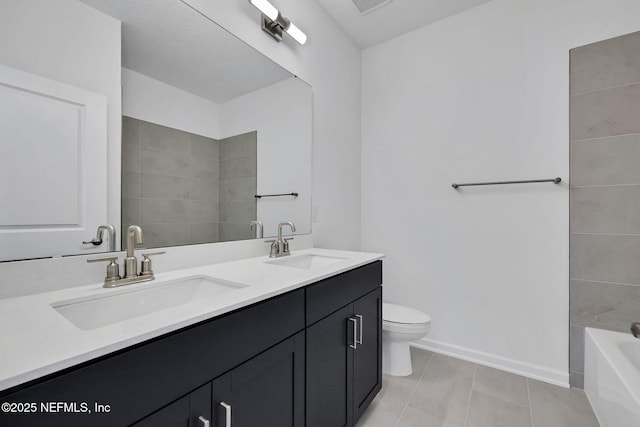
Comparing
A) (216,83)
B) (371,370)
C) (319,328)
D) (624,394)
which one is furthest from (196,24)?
(624,394)

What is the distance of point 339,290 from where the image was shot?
122cm

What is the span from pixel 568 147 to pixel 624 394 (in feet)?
4.41

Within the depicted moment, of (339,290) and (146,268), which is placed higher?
(146,268)

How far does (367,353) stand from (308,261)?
595 millimetres

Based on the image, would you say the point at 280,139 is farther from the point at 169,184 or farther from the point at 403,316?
the point at 403,316

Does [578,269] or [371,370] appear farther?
[578,269]

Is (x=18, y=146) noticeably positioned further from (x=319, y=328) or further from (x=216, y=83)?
A: (x=319, y=328)

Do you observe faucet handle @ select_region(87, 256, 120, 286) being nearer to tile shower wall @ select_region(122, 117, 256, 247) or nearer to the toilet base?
tile shower wall @ select_region(122, 117, 256, 247)

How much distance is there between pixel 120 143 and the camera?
3.35 feet

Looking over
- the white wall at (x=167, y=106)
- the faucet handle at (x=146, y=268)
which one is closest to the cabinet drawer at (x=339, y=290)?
the faucet handle at (x=146, y=268)

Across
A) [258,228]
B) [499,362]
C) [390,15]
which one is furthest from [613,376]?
[390,15]

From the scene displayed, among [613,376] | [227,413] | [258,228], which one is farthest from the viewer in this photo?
[258,228]

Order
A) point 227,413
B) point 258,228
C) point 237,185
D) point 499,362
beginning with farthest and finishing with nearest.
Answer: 1. point 499,362
2. point 258,228
3. point 237,185
4. point 227,413

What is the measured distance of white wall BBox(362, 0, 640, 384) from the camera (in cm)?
181
